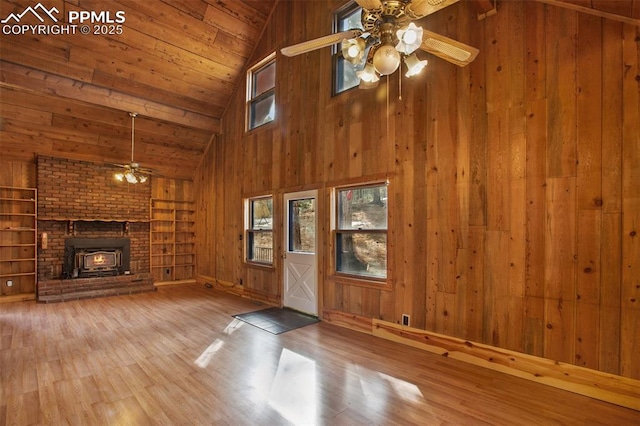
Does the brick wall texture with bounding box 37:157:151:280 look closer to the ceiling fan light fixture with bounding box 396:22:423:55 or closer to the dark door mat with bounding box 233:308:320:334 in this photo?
the dark door mat with bounding box 233:308:320:334

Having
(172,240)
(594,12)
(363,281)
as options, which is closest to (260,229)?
(363,281)

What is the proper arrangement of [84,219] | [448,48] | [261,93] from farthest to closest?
[84,219]
[261,93]
[448,48]

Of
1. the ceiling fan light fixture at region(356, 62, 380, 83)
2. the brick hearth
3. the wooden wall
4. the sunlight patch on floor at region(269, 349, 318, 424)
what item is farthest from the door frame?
the brick hearth

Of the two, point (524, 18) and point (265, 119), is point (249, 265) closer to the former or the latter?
point (265, 119)

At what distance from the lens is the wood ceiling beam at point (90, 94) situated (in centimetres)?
473

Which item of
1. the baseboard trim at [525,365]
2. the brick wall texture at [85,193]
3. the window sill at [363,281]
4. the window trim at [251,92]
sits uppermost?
the window trim at [251,92]

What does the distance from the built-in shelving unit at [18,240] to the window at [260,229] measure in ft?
14.2

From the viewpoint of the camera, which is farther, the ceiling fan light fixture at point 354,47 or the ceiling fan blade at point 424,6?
the ceiling fan light fixture at point 354,47

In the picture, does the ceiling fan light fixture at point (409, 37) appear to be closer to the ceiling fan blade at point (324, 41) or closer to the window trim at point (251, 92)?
the ceiling fan blade at point (324, 41)

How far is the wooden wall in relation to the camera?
251 cm

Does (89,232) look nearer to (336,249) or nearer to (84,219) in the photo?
(84,219)

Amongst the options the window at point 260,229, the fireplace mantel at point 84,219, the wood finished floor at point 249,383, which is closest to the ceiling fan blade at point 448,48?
the wood finished floor at point 249,383

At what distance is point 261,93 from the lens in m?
6.30

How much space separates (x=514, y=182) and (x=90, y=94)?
6.78 meters
